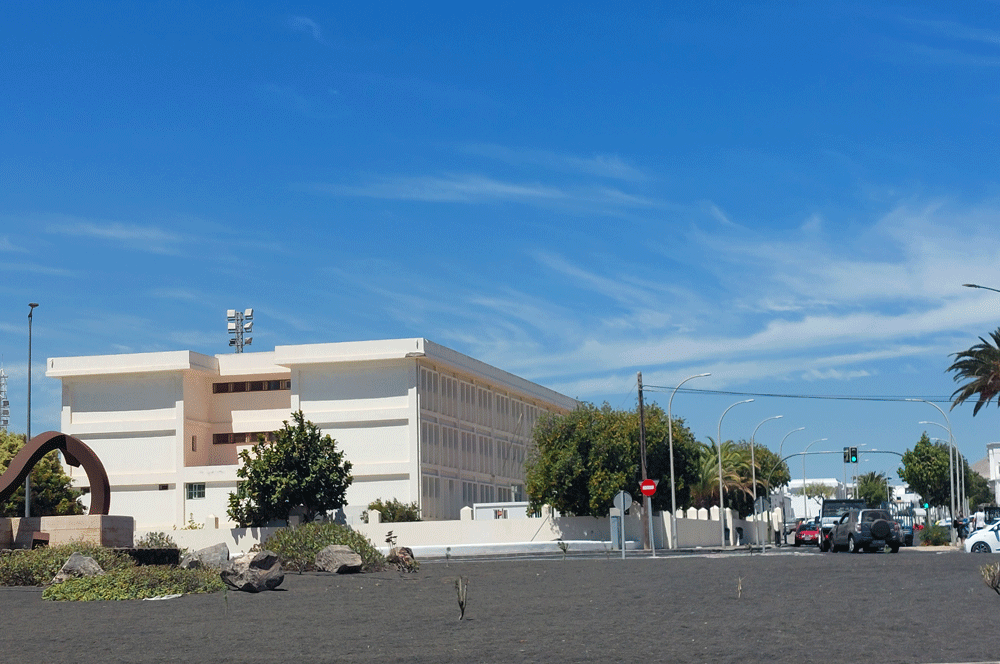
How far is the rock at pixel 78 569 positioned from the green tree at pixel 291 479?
33422mm

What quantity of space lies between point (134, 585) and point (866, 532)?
30.0 m

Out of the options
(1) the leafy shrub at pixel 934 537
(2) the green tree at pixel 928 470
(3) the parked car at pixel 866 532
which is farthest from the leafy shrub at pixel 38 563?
(2) the green tree at pixel 928 470

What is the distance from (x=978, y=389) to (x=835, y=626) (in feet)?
133

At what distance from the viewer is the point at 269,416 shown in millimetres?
76812

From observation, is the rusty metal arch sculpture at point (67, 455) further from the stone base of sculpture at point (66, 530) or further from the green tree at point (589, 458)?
the green tree at point (589, 458)

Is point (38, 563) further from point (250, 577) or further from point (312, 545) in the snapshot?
point (312, 545)

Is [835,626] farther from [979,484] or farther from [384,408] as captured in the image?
[979,484]

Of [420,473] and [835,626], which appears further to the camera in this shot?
[420,473]

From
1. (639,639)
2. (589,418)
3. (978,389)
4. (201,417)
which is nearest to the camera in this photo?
(639,639)

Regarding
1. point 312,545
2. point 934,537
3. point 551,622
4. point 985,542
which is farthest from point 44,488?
point 551,622

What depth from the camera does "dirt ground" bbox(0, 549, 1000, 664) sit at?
13156mm

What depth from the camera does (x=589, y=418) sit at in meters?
64.2

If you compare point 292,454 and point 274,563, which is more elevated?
point 292,454

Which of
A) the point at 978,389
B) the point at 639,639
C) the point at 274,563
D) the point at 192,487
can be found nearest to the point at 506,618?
the point at 639,639
